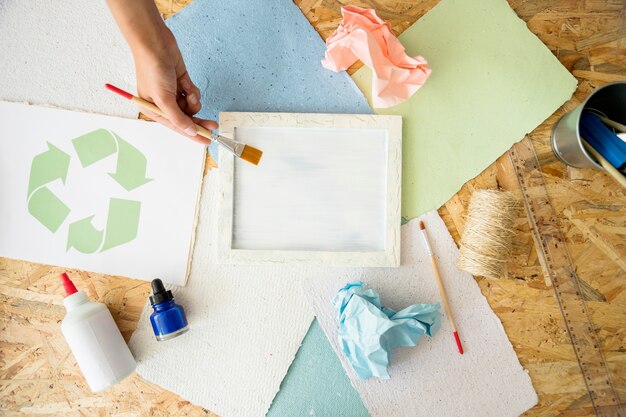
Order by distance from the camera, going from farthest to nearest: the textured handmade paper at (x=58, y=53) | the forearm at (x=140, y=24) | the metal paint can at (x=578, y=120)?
the textured handmade paper at (x=58, y=53) → the metal paint can at (x=578, y=120) → the forearm at (x=140, y=24)

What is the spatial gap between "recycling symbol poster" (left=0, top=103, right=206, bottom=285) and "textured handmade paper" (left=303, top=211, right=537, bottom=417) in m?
0.30

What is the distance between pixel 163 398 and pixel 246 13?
76cm

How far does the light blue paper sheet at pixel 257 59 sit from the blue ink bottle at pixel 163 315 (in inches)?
13.4

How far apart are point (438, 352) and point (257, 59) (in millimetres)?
661

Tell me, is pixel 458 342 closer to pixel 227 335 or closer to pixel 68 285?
pixel 227 335

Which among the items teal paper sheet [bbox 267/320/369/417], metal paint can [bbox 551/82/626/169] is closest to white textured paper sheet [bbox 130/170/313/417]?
teal paper sheet [bbox 267/320/369/417]

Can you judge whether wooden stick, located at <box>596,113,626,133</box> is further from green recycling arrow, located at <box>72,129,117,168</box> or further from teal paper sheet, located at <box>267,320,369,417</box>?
green recycling arrow, located at <box>72,129,117,168</box>

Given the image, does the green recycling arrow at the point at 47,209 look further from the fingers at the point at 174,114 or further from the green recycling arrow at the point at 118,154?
the fingers at the point at 174,114

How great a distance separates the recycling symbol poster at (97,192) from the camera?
0.85 metres

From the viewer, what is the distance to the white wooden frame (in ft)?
2.75

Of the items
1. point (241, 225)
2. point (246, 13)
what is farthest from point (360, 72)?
point (241, 225)

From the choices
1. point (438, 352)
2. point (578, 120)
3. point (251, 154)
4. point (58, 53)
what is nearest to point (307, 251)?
point (251, 154)

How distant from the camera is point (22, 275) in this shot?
86 centimetres

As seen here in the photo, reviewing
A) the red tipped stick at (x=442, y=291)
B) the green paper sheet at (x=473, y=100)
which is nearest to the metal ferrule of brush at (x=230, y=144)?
the green paper sheet at (x=473, y=100)
